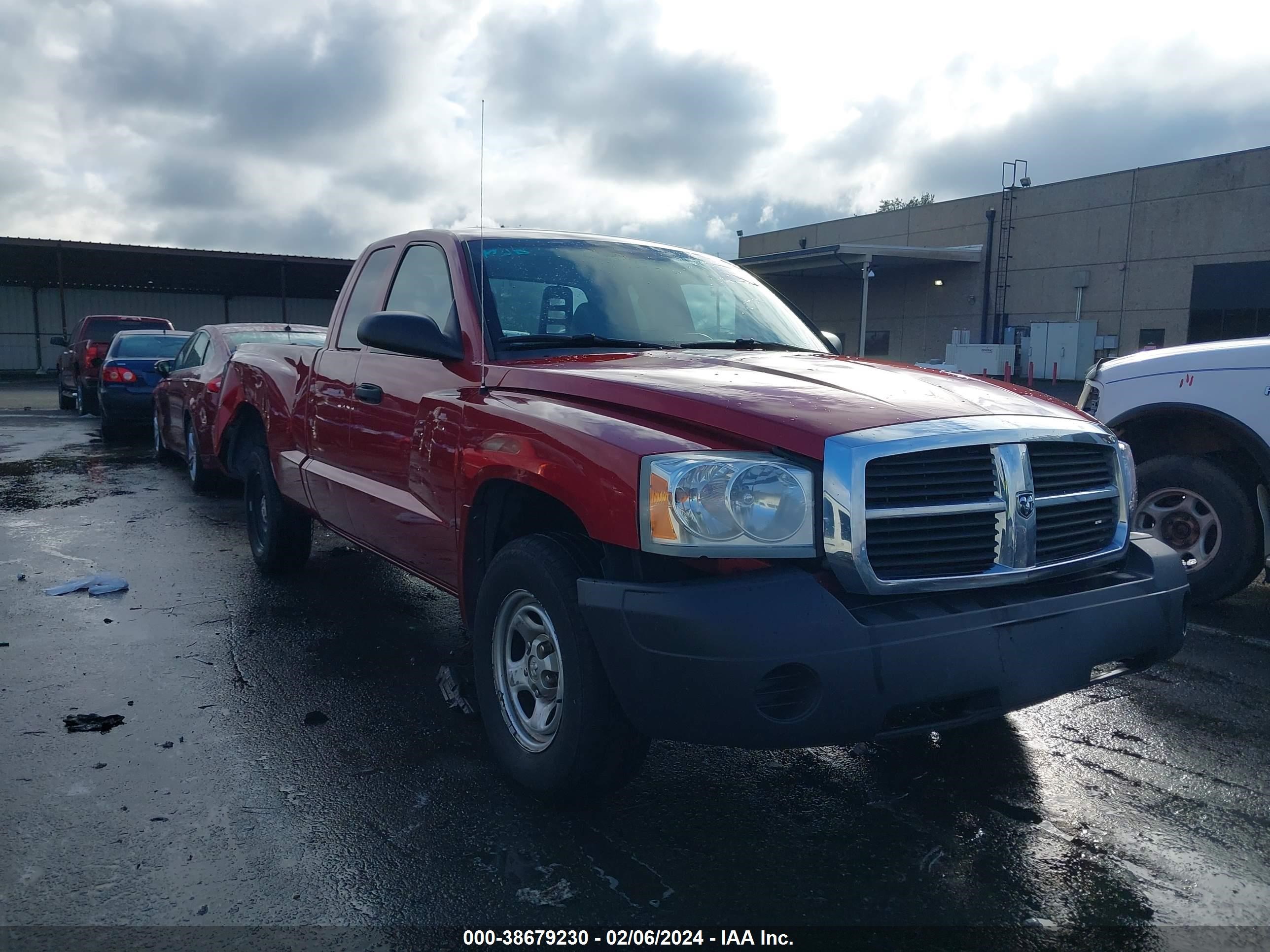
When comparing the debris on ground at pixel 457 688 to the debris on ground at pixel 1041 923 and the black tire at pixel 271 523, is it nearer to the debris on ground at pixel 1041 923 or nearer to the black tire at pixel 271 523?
the black tire at pixel 271 523

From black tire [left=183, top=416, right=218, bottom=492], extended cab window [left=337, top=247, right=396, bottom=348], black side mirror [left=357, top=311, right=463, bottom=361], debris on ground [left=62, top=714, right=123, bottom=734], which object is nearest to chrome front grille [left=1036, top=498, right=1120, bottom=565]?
black side mirror [left=357, top=311, right=463, bottom=361]

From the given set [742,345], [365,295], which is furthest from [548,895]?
[365,295]

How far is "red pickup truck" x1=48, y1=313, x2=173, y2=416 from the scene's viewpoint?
17406 millimetres

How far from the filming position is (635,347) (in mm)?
3836

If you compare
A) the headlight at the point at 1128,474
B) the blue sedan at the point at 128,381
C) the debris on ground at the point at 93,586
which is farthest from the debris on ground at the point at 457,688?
the blue sedan at the point at 128,381

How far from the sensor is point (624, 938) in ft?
7.97

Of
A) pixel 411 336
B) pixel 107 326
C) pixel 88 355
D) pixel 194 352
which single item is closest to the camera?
pixel 411 336

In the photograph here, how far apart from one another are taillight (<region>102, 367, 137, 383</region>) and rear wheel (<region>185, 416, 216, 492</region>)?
4.41 meters

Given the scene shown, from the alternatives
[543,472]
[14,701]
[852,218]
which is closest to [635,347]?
[543,472]

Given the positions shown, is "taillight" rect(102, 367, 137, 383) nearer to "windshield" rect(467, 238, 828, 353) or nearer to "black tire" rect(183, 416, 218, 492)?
"black tire" rect(183, 416, 218, 492)

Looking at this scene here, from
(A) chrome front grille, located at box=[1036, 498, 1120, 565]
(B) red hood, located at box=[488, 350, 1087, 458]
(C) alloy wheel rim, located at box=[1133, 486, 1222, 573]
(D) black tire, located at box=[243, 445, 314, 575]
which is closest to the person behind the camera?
(B) red hood, located at box=[488, 350, 1087, 458]

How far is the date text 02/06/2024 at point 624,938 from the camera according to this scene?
94.9 inches

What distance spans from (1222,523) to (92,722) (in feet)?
18.1

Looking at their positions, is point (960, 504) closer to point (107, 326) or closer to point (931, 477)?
point (931, 477)
